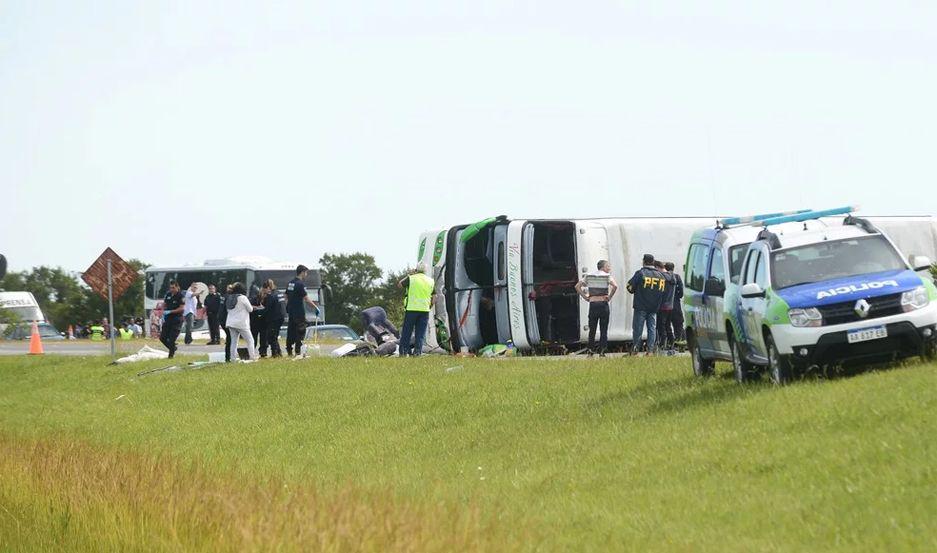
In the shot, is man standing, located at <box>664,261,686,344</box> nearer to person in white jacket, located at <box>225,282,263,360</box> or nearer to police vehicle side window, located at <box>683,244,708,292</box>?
police vehicle side window, located at <box>683,244,708,292</box>

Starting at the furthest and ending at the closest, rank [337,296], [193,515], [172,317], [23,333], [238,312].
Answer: [337,296] < [23,333] < [172,317] < [238,312] < [193,515]

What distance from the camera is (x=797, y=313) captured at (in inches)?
611

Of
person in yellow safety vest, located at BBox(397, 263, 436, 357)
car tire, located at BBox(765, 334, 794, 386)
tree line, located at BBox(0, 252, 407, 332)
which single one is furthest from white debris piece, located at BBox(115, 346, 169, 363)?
tree line, located at BBox(0, 252, 407, 332)

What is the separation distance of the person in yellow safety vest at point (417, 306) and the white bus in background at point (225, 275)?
28.5 meters

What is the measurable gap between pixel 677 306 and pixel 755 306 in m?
12.2

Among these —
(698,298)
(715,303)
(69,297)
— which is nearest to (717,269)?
(715,303)

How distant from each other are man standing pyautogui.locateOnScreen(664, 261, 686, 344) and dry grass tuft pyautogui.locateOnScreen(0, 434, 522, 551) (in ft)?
49.4

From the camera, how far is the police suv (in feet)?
50.2

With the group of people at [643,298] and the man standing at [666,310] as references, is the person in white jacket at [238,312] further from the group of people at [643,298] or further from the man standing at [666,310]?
the man standing at [666,310]

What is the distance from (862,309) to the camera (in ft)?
50.1

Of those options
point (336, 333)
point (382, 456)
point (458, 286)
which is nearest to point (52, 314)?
point (336, 333)

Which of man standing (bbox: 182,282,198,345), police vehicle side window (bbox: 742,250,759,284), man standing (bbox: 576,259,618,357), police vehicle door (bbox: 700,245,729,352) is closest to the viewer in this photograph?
police vehicle side window (bbox: 742,250,759,284)

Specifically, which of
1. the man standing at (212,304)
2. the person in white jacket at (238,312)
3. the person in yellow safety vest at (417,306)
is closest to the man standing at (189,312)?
the man standing at (212,304)

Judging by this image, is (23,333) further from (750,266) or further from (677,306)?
(750,266)
